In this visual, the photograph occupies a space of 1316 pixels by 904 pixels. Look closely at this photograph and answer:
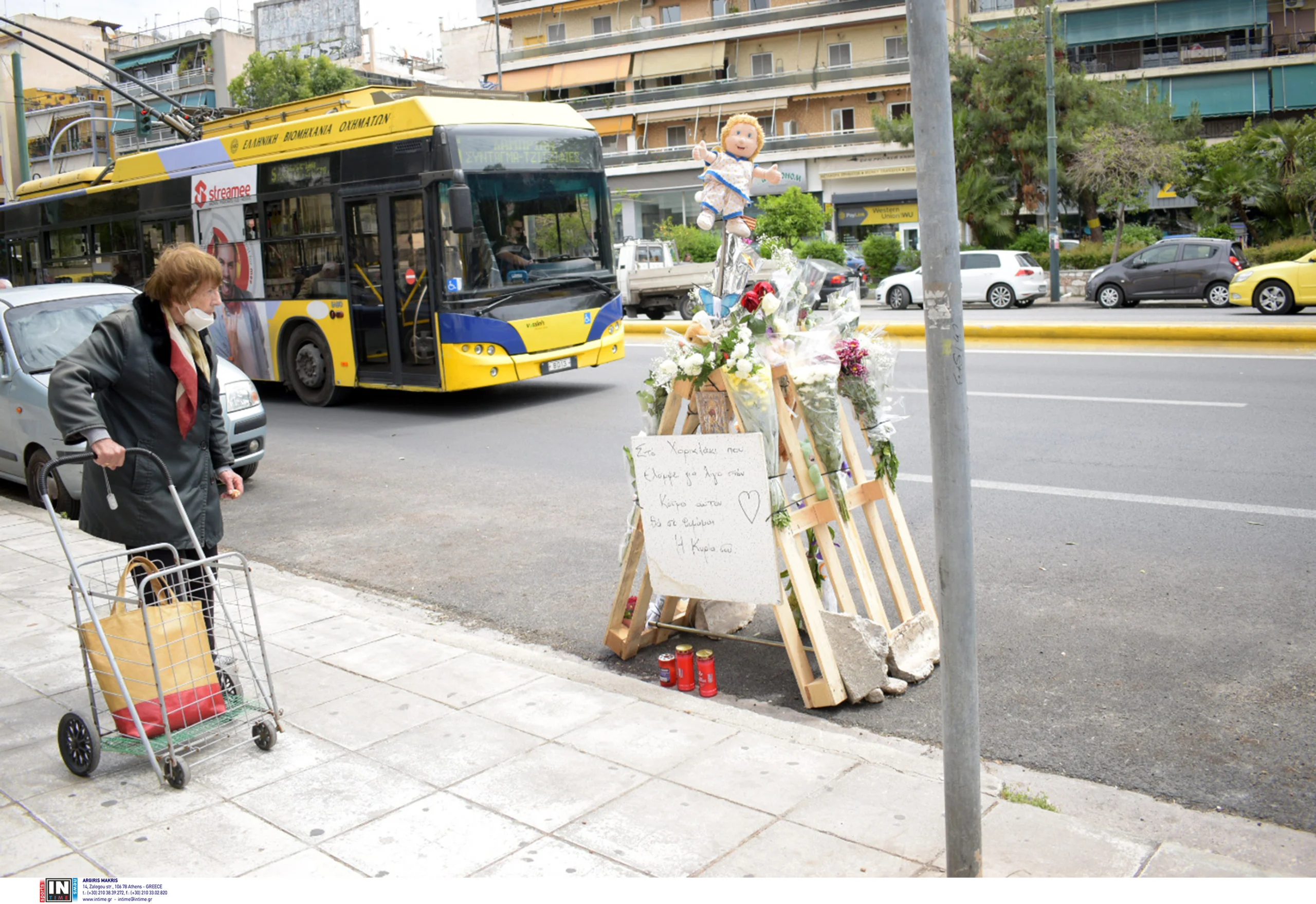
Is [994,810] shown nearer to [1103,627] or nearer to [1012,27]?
[1103,627]

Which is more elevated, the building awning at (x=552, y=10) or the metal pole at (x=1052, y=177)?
the building awning at (x=552, y=10)

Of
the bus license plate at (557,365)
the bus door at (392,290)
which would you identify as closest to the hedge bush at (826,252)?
the bus license plate at (557,365)

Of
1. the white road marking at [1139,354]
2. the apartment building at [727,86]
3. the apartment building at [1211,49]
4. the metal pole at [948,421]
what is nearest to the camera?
the metal pole at [948,421]

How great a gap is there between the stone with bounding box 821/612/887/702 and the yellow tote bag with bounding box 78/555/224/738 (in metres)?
2.46

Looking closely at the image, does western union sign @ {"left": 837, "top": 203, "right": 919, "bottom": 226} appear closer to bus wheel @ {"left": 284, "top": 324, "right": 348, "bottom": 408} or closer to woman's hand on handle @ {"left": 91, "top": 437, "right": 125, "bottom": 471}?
bus wheel @ {"left": 284, "top": 324, "right": 348, "bottom": 408}

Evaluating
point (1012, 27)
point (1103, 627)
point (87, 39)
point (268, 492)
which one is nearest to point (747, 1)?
point (1012, 27)

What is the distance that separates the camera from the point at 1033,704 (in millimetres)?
4664

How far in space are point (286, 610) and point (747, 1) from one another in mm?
54577

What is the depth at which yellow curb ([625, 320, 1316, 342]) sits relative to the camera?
15461mm

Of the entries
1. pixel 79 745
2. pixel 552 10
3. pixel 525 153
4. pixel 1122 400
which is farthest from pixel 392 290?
pixel 552 10

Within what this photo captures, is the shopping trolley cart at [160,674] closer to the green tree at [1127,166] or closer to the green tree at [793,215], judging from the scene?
the green tree at [1127,166]

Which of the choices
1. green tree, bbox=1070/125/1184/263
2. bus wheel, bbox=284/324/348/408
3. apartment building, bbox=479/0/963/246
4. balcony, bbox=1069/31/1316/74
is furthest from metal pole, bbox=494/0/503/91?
bus wheel, bbox=284/324/348/408

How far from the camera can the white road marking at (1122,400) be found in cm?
1081

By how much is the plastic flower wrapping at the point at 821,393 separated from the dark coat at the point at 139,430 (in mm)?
2418
